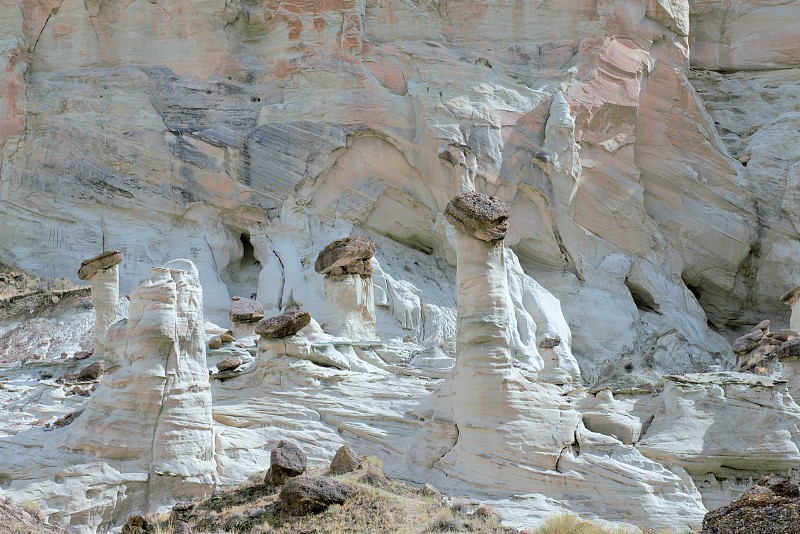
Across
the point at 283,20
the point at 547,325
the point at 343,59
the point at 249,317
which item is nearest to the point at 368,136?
the point at 343,59

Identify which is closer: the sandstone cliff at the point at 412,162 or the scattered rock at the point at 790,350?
the scattered rock at the point at 790,350

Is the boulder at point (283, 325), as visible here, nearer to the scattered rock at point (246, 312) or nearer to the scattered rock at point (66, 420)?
the scattered rock at point (66, 420)

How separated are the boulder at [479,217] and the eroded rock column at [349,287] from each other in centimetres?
880

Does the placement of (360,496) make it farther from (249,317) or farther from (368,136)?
(368,136)

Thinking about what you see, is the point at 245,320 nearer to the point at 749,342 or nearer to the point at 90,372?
the point at 90,372

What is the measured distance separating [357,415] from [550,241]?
19.4 m

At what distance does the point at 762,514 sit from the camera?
9.98 m

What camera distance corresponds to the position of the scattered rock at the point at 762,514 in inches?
380

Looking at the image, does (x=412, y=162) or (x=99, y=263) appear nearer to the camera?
(x=99, y=263)

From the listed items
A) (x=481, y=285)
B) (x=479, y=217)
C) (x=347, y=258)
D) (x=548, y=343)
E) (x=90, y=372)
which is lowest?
(x=548, y=343)

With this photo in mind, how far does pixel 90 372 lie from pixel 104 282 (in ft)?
15.3

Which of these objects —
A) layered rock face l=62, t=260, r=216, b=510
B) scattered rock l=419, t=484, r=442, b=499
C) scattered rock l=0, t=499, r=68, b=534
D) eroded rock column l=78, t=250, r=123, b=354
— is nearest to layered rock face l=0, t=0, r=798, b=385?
eroded rock column l=78, t=250, r=123, b=354

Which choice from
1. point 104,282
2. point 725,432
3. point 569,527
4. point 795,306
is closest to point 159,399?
point 569,527

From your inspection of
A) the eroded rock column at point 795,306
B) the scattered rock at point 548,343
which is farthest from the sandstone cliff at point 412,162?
the eroded rock column at point 795,306
